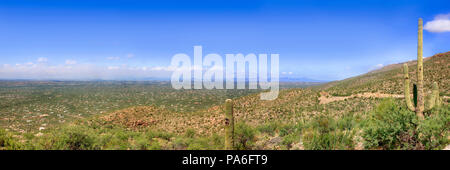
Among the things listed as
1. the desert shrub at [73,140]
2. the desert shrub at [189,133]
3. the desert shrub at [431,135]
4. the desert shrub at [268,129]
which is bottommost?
the desert shrub at [189,133]

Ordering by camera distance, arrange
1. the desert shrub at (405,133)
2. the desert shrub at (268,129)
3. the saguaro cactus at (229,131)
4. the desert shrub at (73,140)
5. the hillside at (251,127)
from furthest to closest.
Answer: the desert shrub at (268,129) < the hillside at (251,127) < the desert shrub at (73,140) < the saguaro cactus at (229,131) < the desert shrub at (405,133)

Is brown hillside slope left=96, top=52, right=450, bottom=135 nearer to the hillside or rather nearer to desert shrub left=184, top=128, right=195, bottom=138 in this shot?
the hillside

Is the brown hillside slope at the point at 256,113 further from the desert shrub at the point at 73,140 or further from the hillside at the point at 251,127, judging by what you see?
the desert shrub at the point at 73,140

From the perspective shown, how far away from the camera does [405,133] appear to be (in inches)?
317

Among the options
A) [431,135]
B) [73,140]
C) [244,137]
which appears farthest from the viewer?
[244,137]

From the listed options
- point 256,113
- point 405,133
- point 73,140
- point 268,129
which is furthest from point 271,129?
point 73,140

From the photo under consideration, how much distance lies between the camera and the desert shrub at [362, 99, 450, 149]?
7.67 meters

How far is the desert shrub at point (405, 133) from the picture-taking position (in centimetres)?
767

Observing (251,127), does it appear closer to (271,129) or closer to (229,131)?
(271,129)

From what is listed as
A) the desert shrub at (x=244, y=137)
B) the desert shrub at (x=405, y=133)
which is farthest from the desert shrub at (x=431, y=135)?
the desert shrub at (x=244, y=137)

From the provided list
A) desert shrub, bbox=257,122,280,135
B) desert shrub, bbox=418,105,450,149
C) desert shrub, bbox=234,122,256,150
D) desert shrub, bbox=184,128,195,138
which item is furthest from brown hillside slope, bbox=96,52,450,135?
desert shrub, bbox=418,105,450,149

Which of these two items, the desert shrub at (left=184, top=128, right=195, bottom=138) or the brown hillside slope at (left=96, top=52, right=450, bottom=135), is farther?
the brown hillside slope at (left=96, top=52, right=450, bottom=135)

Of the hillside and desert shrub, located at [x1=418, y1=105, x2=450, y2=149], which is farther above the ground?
desert shrub, located at [x1=418, y1=105, x2=450, y2=149]
